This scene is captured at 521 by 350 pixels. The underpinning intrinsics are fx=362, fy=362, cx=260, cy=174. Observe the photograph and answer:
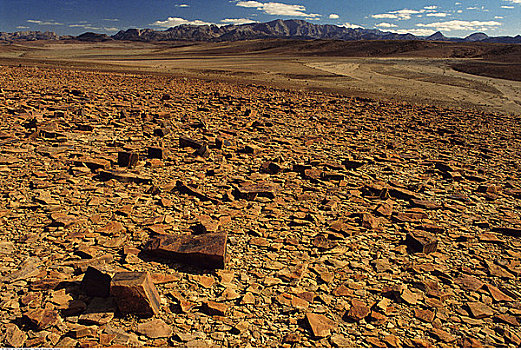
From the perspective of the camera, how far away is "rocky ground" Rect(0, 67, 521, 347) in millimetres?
2457

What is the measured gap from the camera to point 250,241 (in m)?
3.56

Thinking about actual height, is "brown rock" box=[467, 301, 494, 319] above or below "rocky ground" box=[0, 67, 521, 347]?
below

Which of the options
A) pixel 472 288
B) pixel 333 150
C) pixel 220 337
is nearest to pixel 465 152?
pixel 333 150

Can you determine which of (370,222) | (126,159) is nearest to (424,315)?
(370,222)

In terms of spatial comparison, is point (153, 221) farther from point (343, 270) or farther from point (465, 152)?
point (465, 152)

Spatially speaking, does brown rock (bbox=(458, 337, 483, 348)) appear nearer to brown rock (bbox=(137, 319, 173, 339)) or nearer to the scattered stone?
Answer: brown rock (bbox=(137, 319, 173, 339))

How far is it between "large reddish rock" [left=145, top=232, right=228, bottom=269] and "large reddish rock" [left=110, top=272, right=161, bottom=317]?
607 millimetres

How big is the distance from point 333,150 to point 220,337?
5291 millimetres

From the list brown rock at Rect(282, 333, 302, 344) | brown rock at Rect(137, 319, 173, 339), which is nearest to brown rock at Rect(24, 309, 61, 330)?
brown rock at Rect(137, 319, 173, 339)

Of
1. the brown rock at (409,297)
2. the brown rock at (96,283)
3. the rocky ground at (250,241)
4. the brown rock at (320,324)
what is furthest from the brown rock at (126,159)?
the brown rock at (409,297)

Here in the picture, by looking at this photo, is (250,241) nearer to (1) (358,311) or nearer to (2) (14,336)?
(1) (358,311)

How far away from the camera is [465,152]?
7.48 m

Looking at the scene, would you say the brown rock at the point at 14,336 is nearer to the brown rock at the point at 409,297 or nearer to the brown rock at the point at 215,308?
the brown rock at the point at 215,308

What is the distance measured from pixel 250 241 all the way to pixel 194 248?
0.65 m
